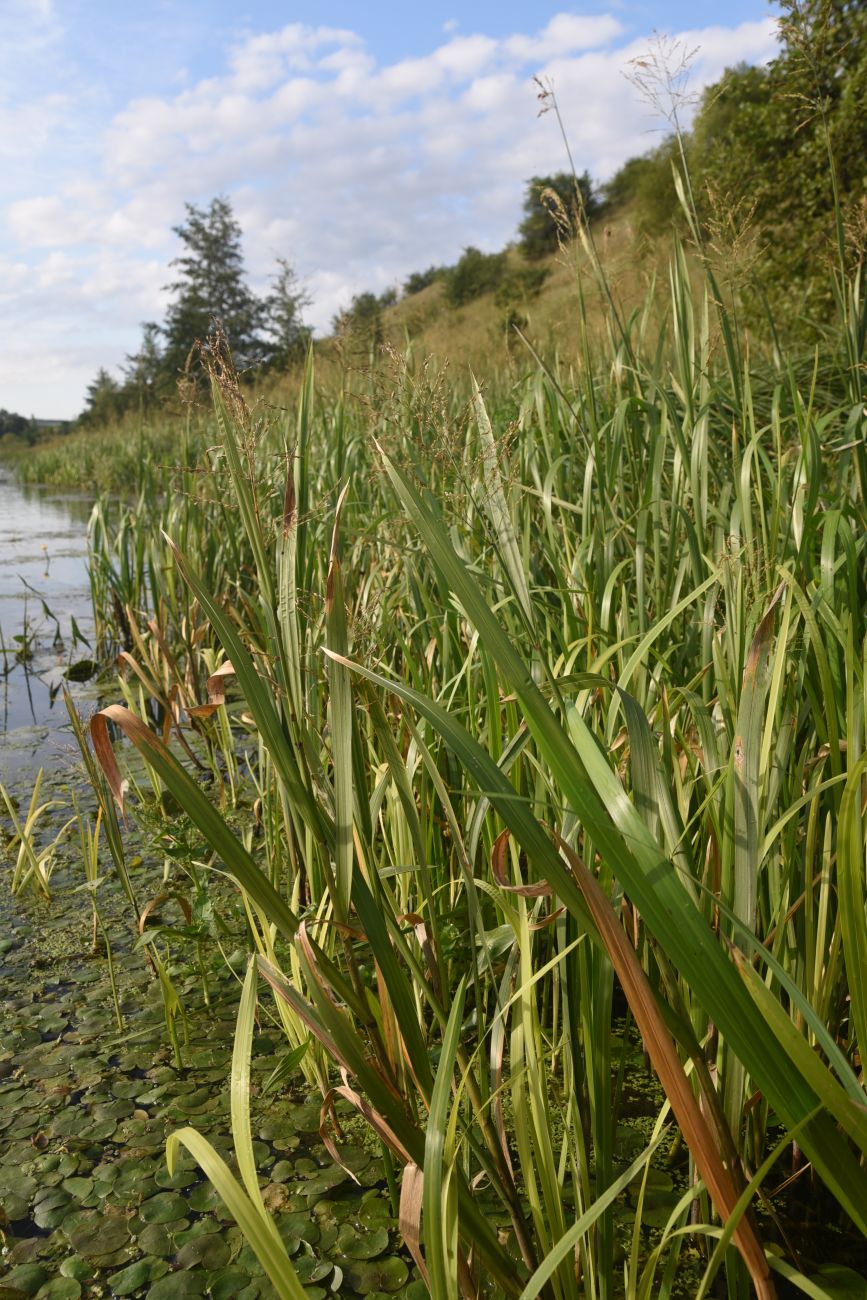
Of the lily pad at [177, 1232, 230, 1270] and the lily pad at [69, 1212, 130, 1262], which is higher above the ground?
the lily pad at [69, 1212, 130, 1262]

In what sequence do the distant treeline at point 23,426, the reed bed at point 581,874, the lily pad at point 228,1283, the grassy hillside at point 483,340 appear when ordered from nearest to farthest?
the reed bed at point 581,874
the lily pad at point 228,1283
the grassy hillside at point 483,340
the distant treeline at point 23,426

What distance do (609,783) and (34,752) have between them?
2.98 metres

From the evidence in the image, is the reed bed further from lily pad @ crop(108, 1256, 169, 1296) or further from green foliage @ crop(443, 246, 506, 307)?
green foliage @ crop(443, 246, 506, 307)

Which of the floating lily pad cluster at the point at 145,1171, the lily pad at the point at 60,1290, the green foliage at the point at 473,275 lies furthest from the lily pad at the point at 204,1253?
the green foliage at the point at 473,275

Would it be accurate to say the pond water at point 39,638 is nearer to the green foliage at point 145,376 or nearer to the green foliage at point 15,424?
the green foliage at point 145,376

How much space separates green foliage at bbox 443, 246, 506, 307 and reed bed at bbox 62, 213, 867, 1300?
20.2 meters

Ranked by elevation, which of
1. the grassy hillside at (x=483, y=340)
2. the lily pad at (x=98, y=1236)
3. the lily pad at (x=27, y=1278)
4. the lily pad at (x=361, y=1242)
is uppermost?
the grassy hillside at (x=483, y=340)

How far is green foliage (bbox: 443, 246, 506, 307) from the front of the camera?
20875mm

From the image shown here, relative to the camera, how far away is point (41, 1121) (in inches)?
54.6

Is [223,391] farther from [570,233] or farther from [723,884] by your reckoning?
[570,233]

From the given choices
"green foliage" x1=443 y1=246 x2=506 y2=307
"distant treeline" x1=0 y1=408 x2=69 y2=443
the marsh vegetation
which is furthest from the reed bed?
"distant treeline" x1=0 y1=408 x2=69 y2=443

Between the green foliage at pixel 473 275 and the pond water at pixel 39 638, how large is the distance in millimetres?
13165

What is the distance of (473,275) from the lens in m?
22.0

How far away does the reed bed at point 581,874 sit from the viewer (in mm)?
710
